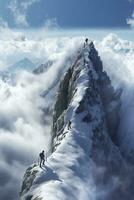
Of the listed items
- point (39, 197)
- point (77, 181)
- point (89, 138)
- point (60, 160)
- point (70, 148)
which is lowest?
point (39, 197)

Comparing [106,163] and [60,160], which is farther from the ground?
[106,163]

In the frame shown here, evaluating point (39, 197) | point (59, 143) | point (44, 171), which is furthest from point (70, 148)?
point (39, 197)

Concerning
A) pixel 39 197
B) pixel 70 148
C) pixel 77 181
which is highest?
pixel 70 148

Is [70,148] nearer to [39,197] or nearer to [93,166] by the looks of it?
[93,166]

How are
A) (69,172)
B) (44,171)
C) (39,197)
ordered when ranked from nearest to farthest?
(39,197) → (44,171) → (69,172)

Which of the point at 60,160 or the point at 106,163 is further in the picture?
the point at 106,163

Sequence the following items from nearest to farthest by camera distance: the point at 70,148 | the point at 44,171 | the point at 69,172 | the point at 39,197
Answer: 1. the point at 39,197
2. the point at 44,171
3. the point at 69,172
4. the point at 70,148

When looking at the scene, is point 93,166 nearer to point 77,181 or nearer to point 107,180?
point 107,180

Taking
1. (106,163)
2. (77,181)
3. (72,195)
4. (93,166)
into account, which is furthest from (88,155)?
(72,195)

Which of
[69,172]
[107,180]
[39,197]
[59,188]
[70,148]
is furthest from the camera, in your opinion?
[107,180]

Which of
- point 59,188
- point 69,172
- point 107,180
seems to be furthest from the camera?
point 107,180
